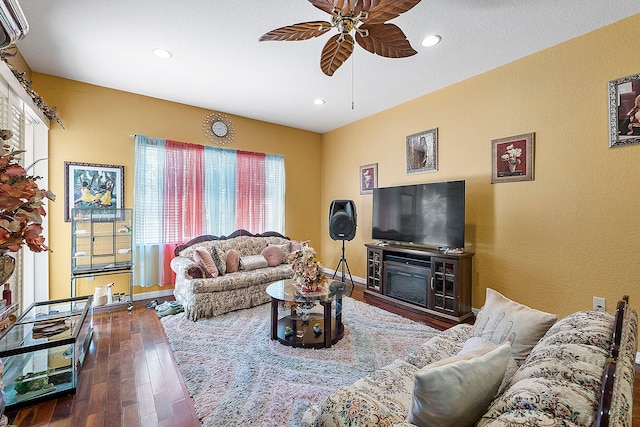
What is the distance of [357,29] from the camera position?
5.88ft

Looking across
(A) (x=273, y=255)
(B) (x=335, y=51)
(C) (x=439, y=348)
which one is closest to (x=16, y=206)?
(B) (x=335, y=51)

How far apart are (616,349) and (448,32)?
8.40ft

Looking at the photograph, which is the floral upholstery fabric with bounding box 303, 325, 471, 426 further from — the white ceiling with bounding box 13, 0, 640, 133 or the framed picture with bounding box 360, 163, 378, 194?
the framed picture with bounding box 360, 163, 378, 194

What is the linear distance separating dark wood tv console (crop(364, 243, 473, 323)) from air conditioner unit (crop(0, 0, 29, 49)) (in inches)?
141

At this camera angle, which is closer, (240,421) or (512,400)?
(512,400)

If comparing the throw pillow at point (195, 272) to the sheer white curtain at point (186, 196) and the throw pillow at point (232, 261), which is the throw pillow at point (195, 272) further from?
the sheer white curtain at point (186, 196)

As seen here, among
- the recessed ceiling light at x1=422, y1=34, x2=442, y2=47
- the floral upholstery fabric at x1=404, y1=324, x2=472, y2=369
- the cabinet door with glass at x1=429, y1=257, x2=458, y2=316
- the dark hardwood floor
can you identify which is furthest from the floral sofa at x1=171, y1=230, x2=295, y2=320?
the recessed ceiling light at x1=422, y1=34, x2=442, y2=47

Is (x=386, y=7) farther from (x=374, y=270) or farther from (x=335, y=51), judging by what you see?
(x=374, y=270)

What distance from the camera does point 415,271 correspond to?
138 inches

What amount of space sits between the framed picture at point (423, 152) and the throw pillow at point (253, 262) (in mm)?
2459

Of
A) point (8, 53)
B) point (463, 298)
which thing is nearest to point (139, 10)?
point (8, 53)

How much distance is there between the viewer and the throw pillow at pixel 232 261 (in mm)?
3656

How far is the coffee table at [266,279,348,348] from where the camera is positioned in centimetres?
249

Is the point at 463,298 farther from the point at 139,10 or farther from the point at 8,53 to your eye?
the point at 8,53
